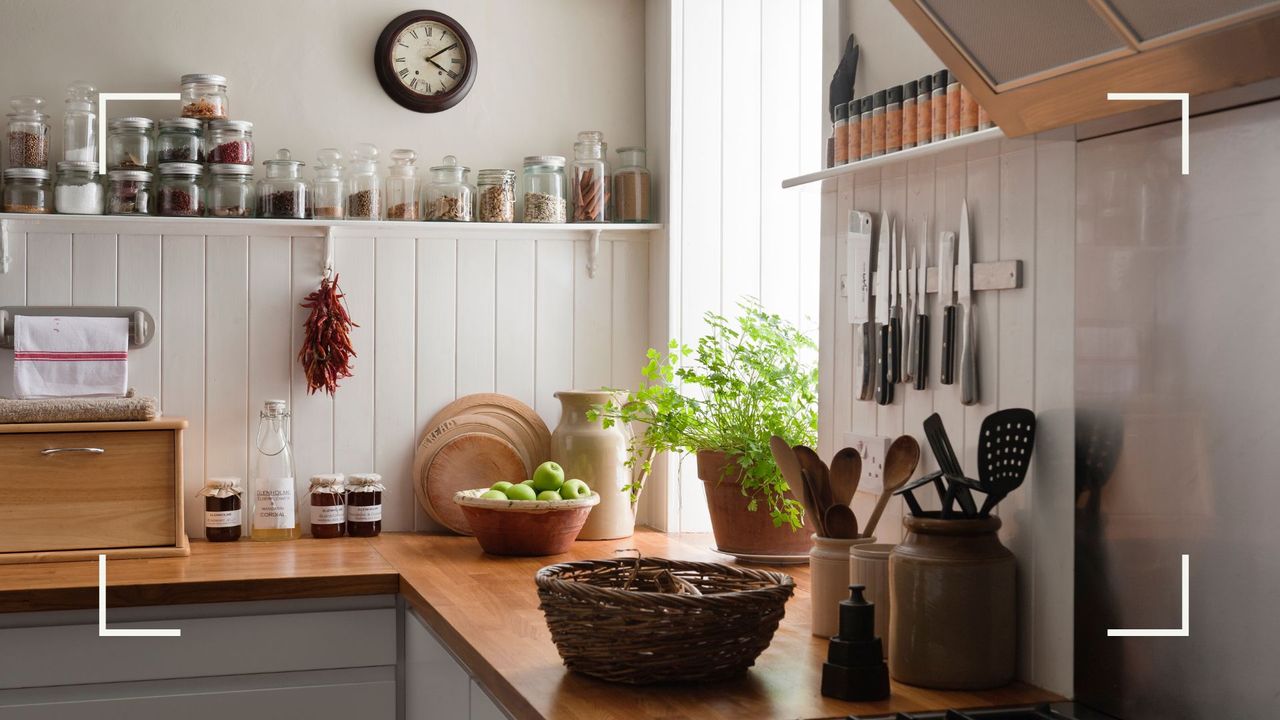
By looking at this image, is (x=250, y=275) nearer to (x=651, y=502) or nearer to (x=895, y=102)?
(x=651, y=502)

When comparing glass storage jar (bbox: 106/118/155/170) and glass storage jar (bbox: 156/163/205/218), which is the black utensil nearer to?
glass storage jar (bbox: 156/163/205/218)

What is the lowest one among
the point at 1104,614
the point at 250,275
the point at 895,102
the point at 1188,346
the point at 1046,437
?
the point at 1104,614

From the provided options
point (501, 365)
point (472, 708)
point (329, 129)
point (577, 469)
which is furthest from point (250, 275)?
point (472, 708)

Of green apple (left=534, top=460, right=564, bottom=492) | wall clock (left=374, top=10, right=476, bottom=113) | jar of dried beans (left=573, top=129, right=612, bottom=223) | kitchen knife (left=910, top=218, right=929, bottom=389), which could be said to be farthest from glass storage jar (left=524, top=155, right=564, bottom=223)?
kitchen knife (left=910, top=218, right=929, bottom=389)

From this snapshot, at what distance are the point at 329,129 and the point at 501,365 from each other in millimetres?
684

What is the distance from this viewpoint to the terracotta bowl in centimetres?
243

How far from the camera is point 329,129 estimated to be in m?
2.77

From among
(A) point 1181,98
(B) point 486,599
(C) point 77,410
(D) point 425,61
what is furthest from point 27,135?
(A) point 1181,98

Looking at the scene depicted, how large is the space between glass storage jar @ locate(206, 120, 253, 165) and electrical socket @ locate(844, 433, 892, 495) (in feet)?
5.04

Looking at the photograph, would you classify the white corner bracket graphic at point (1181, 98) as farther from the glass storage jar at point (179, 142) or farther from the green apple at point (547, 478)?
the glass storage jar at point (179, 142)

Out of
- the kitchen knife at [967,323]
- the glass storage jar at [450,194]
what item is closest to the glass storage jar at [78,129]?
the glass storage jar at [450,194]

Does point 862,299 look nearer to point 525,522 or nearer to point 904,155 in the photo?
point 904,155

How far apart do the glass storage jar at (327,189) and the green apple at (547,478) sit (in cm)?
75

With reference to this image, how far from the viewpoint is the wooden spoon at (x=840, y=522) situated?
5.62 feet
